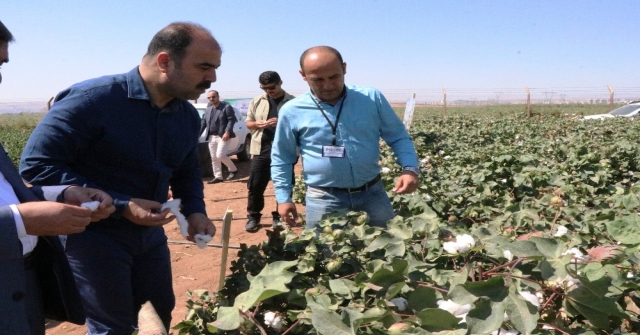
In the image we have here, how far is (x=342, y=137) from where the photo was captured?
2.60 m

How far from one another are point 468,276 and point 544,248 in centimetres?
18

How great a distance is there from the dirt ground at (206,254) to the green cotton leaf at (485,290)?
219 cm

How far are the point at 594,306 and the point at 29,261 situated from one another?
1.50 metres

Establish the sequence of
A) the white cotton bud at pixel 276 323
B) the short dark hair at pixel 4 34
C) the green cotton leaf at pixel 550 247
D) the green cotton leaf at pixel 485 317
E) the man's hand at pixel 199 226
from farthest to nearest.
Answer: the man's hand at pixel 199 226
the short dark hair at pixel 4 34
the white cotton bud at pixel 276 323
the green cotton leaf at pixel 550 247
the green cotton leaf at pixel 485 317

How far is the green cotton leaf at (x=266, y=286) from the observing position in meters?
1.10

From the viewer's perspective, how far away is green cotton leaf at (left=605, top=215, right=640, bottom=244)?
4.13 ft

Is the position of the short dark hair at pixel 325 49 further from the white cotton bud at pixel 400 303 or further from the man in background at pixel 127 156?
the white cotton bud at pixel 400 303

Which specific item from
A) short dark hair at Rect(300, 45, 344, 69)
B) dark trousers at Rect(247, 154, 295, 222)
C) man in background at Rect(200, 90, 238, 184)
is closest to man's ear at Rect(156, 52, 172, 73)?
short dark hair at Rect(300, 45, 344, 69)

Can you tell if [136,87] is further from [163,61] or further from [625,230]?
[625,230]

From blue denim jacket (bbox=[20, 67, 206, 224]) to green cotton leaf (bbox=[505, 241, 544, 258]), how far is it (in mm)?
1251

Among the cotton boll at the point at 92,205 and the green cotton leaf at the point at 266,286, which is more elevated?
the cotton boll at the point at 92,205

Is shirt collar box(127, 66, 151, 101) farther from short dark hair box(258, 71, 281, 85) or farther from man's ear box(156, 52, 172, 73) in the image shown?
short dark hair box(258, 71, 281, 85)

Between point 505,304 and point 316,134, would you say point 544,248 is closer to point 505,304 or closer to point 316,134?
point 505,304

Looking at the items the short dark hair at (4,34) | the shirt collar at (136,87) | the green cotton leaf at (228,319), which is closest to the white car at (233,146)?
the shirt collar at (136,87)
